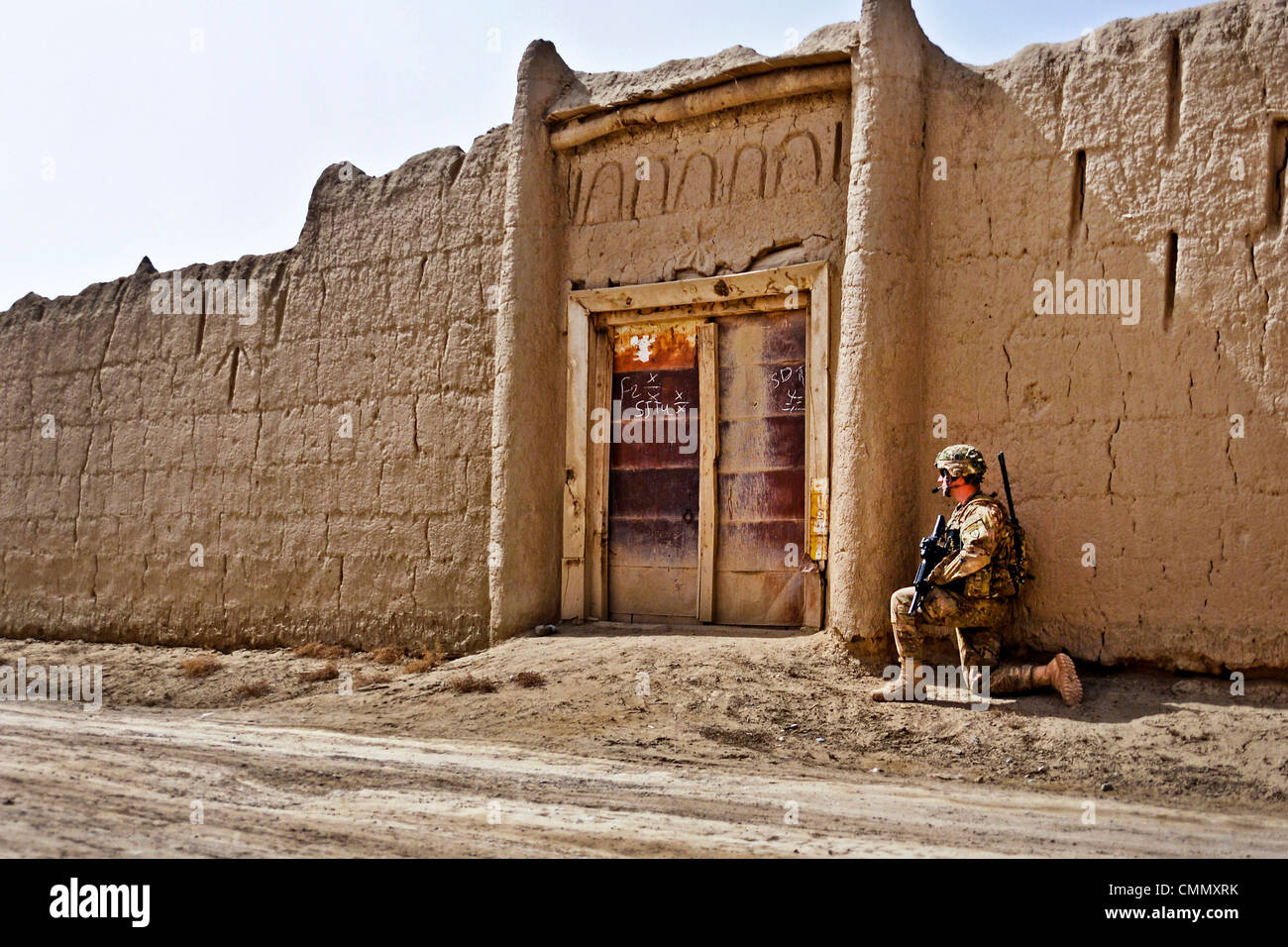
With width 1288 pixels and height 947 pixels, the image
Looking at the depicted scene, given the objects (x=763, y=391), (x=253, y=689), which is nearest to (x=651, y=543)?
(x=763, y=391)

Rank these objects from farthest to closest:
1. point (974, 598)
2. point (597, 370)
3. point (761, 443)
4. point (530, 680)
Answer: point (597, 370), point (761, 443), point (530, 680), point (974, 598)

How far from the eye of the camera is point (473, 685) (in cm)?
635

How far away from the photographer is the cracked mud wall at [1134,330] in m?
5.30

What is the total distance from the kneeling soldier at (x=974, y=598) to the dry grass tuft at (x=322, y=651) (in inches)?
161

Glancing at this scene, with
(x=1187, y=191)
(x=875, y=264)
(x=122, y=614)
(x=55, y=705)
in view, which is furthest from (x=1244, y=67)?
(x=122, y=614)

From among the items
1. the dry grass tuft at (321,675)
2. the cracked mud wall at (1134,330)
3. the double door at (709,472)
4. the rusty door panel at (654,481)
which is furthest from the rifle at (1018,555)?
the dry grass tuft at (321,675)

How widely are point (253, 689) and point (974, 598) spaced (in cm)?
468

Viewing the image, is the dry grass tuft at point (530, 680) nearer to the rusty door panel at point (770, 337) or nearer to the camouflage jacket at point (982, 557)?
the camouflage jacket at point (982, 557)

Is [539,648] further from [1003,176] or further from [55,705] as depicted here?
[1003,176]

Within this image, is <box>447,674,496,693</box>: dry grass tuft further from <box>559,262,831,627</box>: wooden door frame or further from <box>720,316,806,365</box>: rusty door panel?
<box>720,316,806,365</box>: rusty door panel

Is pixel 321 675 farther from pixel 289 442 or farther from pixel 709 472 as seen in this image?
pixel 709 472

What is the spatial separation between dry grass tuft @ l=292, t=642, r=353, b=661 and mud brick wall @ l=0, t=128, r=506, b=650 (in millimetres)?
99

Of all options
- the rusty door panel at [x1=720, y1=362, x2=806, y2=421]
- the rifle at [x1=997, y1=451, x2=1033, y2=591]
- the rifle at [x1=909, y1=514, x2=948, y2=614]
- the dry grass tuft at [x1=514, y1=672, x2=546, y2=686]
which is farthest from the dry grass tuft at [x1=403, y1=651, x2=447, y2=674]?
the rifle at [x1=997, y1=451, x2=1033, y2=591]

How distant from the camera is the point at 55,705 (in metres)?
6.94
